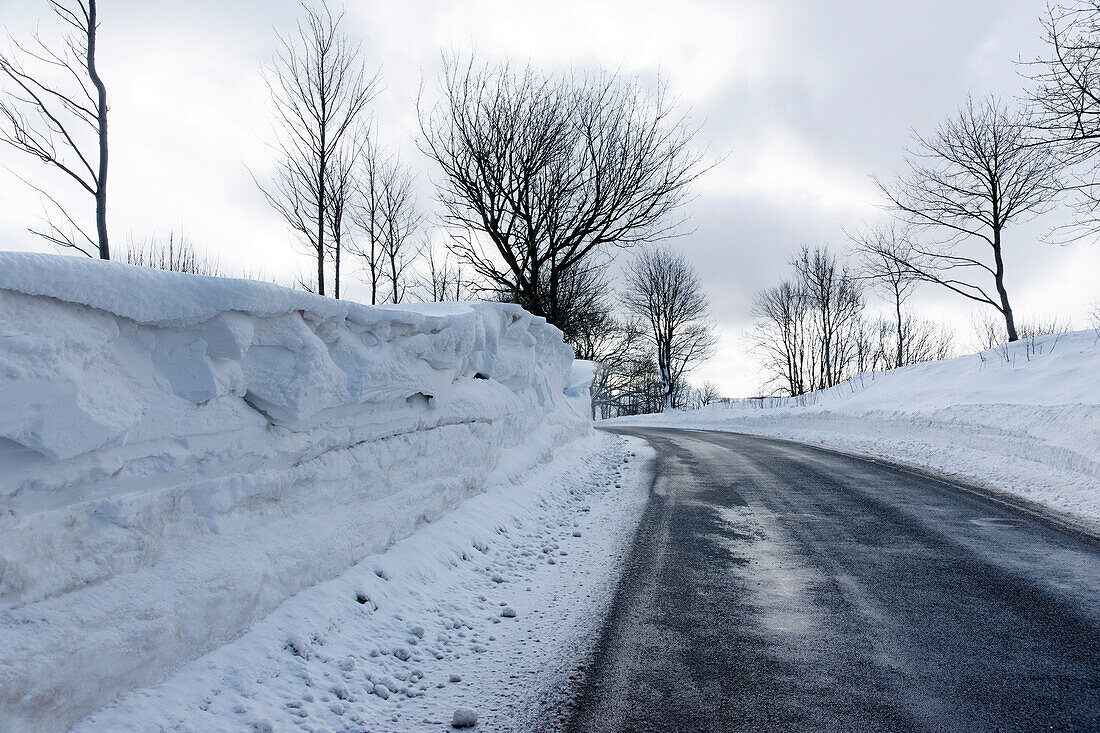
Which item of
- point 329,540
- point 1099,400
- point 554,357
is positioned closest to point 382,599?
point 329,540

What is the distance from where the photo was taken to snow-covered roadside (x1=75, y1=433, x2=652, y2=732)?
2645 millimetres

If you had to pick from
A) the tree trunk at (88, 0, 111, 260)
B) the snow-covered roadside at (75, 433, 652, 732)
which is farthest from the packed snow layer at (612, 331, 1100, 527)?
the tree trunk at (88, 0, 111, 260)

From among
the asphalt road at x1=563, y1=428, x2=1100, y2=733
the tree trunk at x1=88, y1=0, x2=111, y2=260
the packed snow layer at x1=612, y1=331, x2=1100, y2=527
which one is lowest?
the asphalt road at x1=563, y1=428, x2=1100, y2=733

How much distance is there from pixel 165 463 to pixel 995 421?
13.0 meters

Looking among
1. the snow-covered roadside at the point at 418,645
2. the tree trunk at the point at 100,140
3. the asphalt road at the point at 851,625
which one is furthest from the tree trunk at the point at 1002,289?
the tree trunk at the point at 100,140

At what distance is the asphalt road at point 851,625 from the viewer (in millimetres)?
2787

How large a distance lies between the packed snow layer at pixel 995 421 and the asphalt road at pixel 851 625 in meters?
2.16

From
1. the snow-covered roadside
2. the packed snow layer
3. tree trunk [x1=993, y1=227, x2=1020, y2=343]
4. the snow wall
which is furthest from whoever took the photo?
tree trunk [x1=993, y1=227, x2=1020, y2=343]

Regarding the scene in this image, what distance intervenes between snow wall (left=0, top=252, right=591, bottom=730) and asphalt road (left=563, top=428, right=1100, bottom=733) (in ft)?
6.23

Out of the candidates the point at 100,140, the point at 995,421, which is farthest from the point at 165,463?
the point at 995,421

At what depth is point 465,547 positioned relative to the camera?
16.6 ft

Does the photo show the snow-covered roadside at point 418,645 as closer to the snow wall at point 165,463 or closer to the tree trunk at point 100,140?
the snow wall at point 165,463

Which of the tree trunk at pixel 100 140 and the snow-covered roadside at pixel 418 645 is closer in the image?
the snow-covered roadside at pixel 418 645

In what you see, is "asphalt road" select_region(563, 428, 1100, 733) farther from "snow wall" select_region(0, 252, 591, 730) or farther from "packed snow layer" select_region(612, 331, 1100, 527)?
"packed snow layer" select_region(612, 331, 1100, 527)
